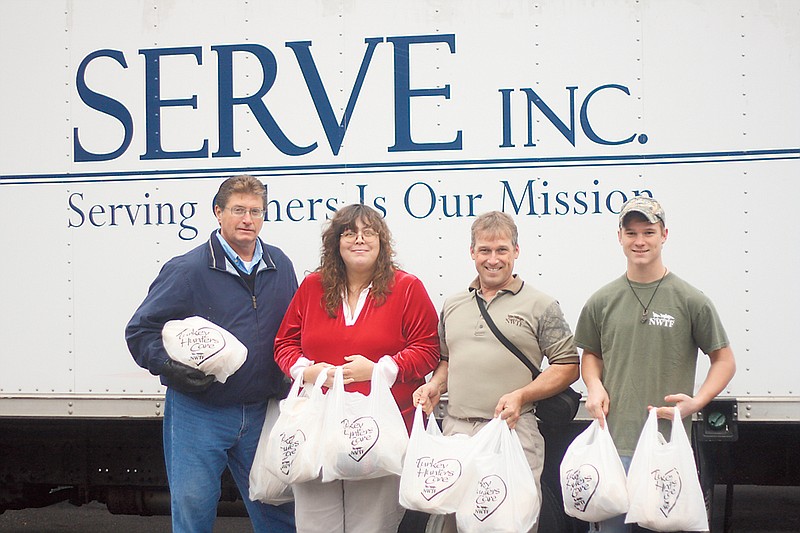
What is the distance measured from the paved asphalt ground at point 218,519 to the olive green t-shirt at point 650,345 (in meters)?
3.04

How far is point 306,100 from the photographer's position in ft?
12.7

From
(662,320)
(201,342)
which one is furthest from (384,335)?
(662,320)

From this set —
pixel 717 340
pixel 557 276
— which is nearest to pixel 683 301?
pixel 717 340

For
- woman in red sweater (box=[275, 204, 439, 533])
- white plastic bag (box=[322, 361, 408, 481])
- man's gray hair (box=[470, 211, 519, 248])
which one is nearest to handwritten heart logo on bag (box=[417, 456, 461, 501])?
white plastic bag (box=[322, 361, 408, 481])

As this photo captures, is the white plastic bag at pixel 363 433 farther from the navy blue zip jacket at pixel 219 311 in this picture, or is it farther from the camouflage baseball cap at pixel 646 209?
the camouflage baseball cap at pixel 646 209

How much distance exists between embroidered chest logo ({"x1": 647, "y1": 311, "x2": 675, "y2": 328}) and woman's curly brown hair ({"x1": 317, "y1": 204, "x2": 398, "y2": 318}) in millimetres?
917

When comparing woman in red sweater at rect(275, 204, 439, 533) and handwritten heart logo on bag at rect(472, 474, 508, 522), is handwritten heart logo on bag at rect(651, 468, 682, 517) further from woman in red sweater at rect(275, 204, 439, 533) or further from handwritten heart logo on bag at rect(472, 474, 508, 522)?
woman in red sweater at rect(275, 204, 439, 533)

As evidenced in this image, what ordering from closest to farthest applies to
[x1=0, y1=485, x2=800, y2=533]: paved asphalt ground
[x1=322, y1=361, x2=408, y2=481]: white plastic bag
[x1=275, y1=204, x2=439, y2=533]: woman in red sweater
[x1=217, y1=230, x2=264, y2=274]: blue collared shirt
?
1. [x1=322, y1=361, x2=408, y2=481]: white plastic bag
2. [x1=275, y1=204, x2=439, y2=533]: woman in red sweater
3. [x1=217, y1=230, x2=264, y2=274]: blue collared shirt
4. [x1=0, y1=485, x2=800, y2=533]: paved asphalt ground

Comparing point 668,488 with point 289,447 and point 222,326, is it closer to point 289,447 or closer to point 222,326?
point 289,447

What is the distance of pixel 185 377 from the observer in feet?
11.1

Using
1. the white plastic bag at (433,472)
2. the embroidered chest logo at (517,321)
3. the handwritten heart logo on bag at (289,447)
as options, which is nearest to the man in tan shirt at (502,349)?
the embroidered chest logo at (517,321)

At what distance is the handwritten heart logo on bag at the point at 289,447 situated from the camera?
3.25 m

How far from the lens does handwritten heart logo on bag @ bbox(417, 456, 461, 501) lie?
3.10 metres

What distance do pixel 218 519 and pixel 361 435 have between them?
12.0 feet
